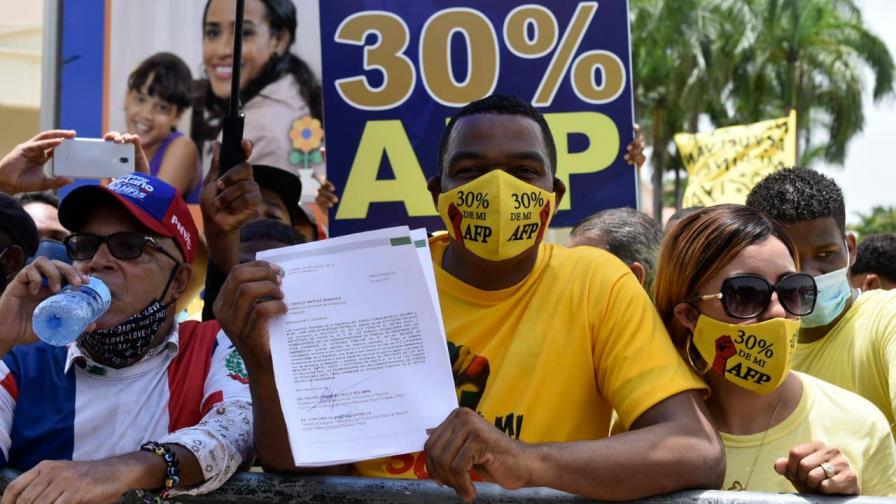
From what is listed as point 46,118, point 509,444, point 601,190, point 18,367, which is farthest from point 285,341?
point 46,118

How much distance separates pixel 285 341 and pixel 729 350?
3.23 feet

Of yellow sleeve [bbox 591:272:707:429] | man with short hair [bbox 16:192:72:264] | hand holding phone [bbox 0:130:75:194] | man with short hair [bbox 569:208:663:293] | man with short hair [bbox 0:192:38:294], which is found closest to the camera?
yellow sleeve [bbox 591:272:707:429]

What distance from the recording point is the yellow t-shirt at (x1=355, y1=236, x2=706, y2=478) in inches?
79.4

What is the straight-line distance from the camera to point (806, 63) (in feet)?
106

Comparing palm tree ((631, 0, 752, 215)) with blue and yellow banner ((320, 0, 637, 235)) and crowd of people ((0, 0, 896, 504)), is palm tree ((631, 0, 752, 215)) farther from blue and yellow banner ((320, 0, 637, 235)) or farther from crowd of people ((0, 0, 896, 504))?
crowd of people ((0, 0, 896, 504))

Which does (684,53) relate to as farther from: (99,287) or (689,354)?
(99,287)

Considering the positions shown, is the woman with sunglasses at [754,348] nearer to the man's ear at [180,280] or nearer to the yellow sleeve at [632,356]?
the yellow sleeve at [632,356]

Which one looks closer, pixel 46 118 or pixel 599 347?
pixel 599 347

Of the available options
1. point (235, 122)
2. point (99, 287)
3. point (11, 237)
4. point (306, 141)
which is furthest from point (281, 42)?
point (99, 287)

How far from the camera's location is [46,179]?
3654 mm

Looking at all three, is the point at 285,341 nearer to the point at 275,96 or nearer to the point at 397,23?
the point at 397,23

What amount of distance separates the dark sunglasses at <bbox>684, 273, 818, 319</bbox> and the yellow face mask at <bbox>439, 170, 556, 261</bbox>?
46 cm

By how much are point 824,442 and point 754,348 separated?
0.79 feet

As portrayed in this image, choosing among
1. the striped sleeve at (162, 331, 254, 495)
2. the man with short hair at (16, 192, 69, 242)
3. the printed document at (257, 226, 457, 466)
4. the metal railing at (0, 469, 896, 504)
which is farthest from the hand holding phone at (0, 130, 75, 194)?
the printed document at (257, 226, 457, 466)
